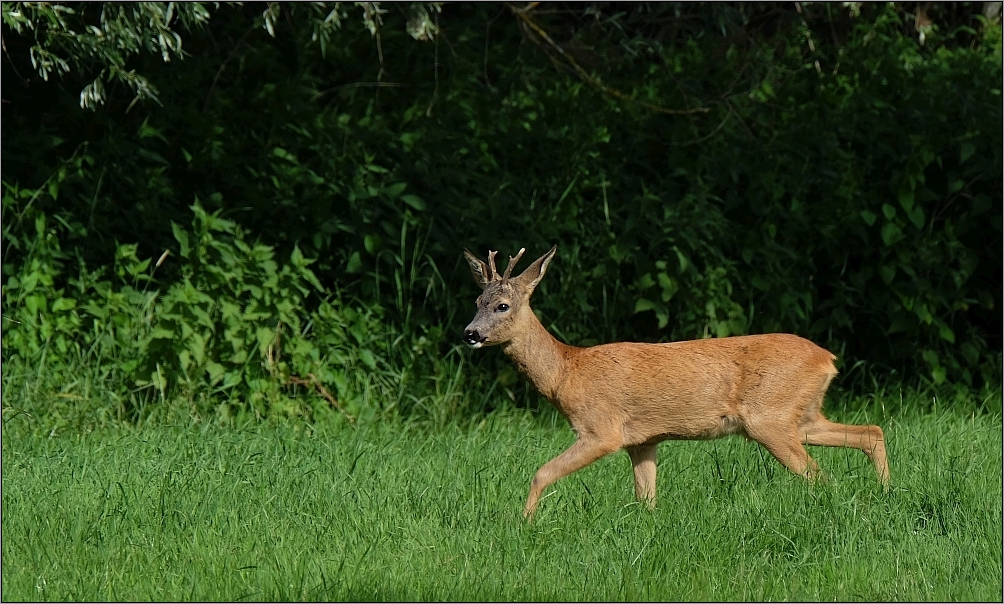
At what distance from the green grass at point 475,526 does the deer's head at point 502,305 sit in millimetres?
612

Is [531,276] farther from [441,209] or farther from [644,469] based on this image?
[441,209]

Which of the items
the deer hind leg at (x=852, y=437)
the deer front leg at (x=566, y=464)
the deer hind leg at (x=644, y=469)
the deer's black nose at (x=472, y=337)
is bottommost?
the deer hind leg at (x=644, y=469)

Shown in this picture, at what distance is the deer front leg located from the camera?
553 centimetres

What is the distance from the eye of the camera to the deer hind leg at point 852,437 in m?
6.08

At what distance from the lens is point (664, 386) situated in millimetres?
5973

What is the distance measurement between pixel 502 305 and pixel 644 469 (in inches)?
38.3

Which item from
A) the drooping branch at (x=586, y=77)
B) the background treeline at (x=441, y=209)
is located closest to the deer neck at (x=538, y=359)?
the background treeline at (x=441, y=209)

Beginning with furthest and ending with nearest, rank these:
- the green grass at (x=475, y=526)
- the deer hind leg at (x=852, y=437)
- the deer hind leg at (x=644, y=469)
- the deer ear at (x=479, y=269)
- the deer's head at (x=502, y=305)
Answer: the deer ear at (x=479, y=269)
the deer hind leg at (x=852, y=437)
the deer's head at (x=502, y=305)
the deer hind leg at (x=644, y=469)
the green grass at (x=475, y=526)

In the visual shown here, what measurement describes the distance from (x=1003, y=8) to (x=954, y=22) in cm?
56

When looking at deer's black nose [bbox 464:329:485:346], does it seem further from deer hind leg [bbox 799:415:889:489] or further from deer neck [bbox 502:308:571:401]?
deer hind leg [bbox 799:415:889:489]

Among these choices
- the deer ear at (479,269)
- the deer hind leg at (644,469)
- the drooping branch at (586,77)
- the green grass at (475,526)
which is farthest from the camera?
the drooping branch at (586,77)

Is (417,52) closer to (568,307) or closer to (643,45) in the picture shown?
(643,45)

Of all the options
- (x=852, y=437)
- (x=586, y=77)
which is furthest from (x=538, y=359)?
(x=586, y=77)

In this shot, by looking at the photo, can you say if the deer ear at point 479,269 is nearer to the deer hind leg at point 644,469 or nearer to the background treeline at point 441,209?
the deer hind leg at point 644,469
